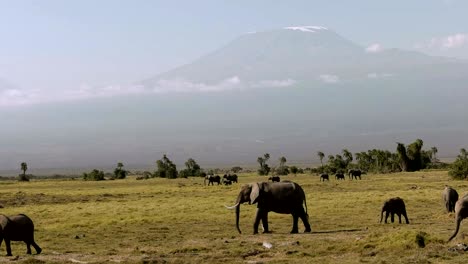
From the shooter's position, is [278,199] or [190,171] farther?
[190,171]

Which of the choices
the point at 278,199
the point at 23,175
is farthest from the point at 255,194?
the point at 23,175

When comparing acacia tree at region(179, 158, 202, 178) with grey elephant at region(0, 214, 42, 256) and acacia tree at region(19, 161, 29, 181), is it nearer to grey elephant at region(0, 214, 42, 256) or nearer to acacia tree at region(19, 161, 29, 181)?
acacia tree at region(19, 161, 29, 181)

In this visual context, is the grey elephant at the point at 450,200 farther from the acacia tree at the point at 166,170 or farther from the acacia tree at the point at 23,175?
the acacia tree at the point at 23,175

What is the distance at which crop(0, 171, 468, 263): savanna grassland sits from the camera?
20.2m

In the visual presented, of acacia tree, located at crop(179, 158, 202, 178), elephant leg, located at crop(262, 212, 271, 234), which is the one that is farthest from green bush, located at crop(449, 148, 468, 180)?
acacia tree, located at crop(179, 158, 202, 178)

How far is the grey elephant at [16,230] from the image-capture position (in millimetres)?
22141

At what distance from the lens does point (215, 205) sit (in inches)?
1671

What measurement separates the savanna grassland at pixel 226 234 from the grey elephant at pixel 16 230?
62 cm

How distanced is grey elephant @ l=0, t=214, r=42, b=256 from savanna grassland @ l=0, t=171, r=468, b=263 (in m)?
0.62

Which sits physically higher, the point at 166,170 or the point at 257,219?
the point at 166,170

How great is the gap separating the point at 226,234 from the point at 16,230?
9.43 m

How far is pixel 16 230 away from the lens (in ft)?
73.4

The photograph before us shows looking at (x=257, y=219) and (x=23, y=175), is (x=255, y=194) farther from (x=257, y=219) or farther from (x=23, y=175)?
(x=23, y=175)

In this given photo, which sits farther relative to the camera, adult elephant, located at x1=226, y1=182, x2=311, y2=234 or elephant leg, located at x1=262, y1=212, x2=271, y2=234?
adult elephant, located at x1=226, y1=182, x2=311, y2=234
